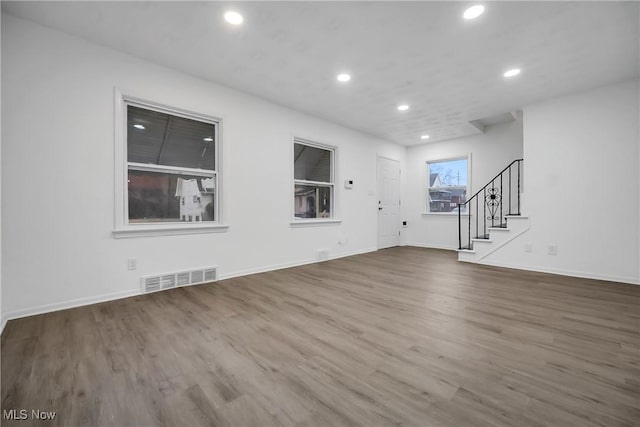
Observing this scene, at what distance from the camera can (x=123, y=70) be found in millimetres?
2941

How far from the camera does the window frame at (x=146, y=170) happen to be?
288cm

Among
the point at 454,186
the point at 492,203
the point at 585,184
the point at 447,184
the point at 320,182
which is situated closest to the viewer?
the point at 585,184

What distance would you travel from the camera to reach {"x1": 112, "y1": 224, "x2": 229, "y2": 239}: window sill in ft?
9.51

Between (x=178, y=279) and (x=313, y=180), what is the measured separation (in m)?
2.87

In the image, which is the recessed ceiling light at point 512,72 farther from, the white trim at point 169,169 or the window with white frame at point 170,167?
the white trim at point 169,169

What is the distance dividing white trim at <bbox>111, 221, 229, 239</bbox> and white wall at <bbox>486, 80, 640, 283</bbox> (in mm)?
4823

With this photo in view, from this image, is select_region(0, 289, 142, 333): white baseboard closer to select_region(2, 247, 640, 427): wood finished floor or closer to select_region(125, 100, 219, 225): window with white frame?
select_region(2, 247, 640, 427): wood finished floor

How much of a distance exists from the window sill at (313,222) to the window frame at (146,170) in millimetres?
1268

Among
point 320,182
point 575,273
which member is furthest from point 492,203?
point 320,182

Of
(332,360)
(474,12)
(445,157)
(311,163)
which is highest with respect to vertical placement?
(474,12)

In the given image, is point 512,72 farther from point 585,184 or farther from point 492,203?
point 492,203

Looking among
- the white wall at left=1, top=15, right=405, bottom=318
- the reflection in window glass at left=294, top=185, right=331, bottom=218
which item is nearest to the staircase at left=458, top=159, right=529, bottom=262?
the reflection in window glass at left=294, top=185, right=331, bottom=218

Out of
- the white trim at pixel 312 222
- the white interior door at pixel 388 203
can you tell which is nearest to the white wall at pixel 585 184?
the white interior door at pixel 388 203

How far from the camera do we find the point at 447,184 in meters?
6.69
